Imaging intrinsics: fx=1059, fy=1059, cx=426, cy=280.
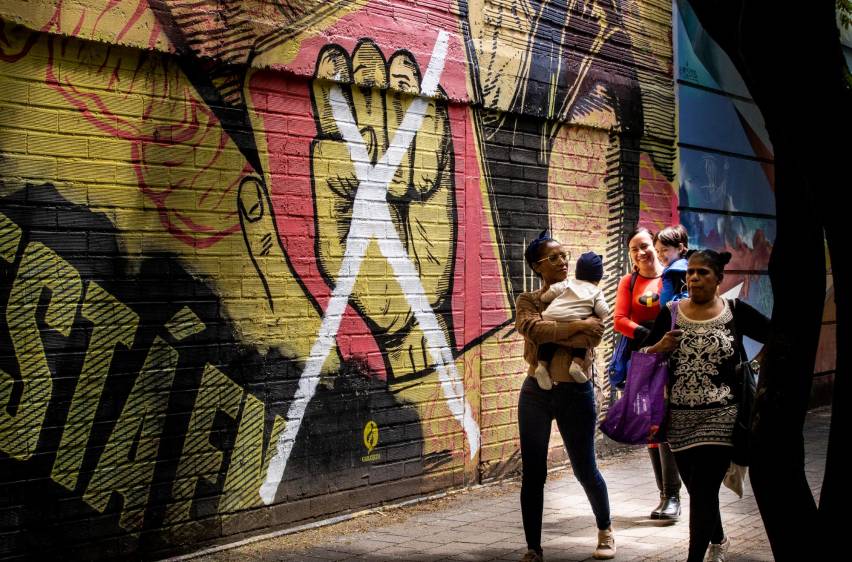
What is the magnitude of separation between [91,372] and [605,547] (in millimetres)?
3013

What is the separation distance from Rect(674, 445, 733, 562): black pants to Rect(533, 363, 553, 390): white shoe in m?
0.87

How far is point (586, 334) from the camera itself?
5.78m

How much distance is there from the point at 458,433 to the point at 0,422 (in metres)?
3.67

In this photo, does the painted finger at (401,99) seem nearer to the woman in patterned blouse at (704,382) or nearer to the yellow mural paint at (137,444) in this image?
the yellow mural paint at (137,444)

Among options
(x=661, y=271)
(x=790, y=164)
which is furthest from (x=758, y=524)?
(x=790, y=164)

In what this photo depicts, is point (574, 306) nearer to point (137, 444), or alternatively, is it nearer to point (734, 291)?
point (137, 444)

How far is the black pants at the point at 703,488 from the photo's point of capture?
5.23m

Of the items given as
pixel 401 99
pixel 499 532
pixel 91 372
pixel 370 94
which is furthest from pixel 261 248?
pixel 499 532

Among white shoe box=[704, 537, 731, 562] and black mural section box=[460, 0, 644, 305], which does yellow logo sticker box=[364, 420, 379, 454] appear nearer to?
black mural section box=[460, 0, 644, 305]

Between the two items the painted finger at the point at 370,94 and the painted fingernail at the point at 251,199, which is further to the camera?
the painted finger at the point at 370,94

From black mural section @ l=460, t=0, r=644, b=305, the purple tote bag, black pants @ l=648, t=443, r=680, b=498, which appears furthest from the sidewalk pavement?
black mural section @ l=460, t=0, r=644, b=305

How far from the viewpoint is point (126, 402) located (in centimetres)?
575

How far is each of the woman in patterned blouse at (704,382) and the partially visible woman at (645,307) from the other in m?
1.47

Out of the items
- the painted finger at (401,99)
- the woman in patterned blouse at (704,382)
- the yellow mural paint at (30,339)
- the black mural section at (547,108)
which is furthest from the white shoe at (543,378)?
the black mural section at (547,108)
